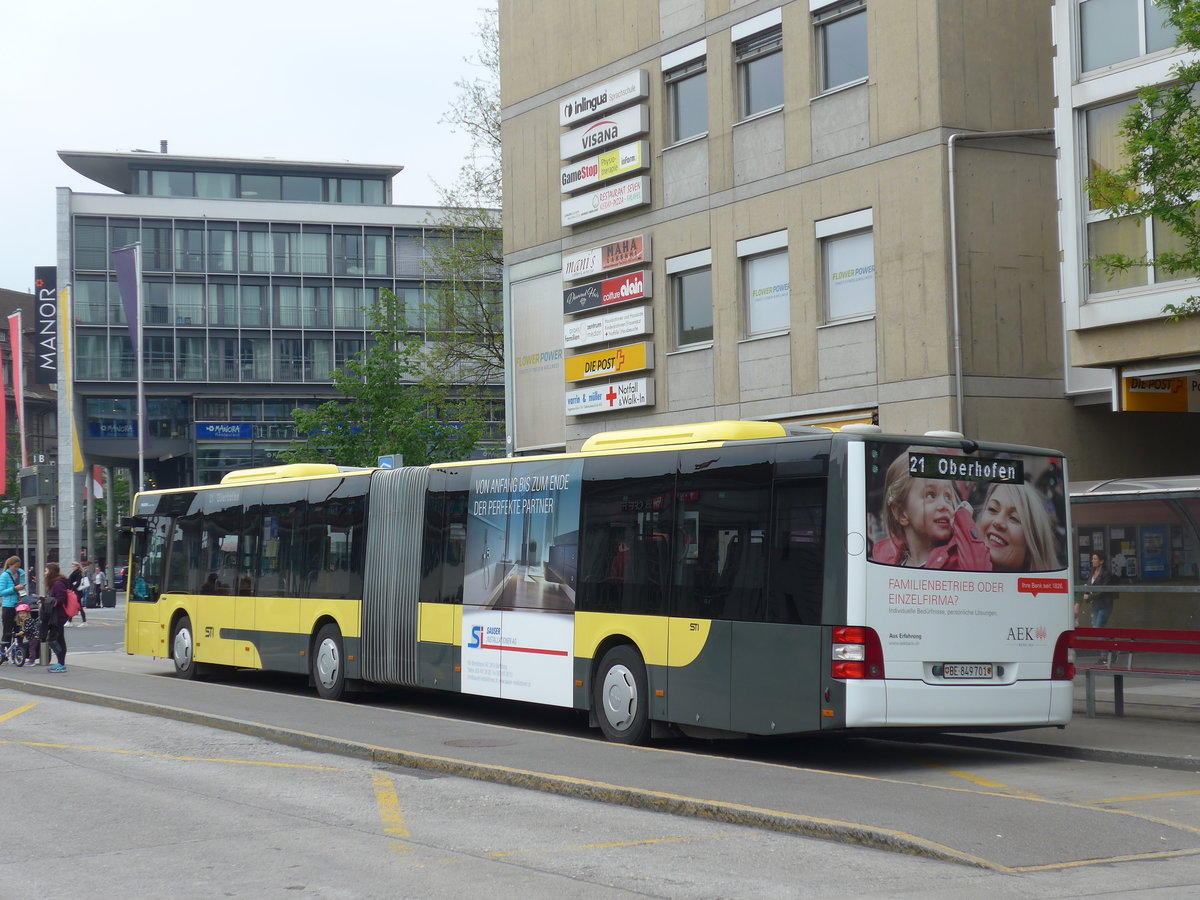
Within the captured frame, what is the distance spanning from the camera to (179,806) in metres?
10.4

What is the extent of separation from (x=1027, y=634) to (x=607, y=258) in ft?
51.3

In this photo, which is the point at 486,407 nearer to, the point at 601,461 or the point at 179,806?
the point at 601,461

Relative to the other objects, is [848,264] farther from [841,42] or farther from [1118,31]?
[1118,31]

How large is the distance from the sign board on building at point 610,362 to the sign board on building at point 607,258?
4.73 ft

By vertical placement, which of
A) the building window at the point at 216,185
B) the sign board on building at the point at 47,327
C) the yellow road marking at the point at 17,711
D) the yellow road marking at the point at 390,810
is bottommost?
the yellow road marking at the point at 17,711

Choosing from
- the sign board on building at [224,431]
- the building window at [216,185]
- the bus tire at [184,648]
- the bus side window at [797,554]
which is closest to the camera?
the bus side window at [797,554]

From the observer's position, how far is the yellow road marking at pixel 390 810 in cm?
908

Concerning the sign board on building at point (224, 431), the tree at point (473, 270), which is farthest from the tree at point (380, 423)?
the sign board on building at point (224, 431)

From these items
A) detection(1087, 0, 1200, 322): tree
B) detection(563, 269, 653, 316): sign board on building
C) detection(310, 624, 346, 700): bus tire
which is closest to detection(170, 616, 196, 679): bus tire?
detection(310, 624, 346, 700): bus tire

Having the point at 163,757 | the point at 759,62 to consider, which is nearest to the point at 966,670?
the point at 163,757

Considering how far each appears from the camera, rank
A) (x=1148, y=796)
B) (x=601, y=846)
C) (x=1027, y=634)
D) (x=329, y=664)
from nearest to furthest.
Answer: (x=601, y=846) → (x=1148, y=796) → (x=1027, y=634) → (x=329, y=664)

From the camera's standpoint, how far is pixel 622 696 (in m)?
14.3

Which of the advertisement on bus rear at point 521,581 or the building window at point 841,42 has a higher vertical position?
the building window at point 841,42

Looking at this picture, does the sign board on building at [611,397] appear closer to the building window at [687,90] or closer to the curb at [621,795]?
the building window at [687,90]
